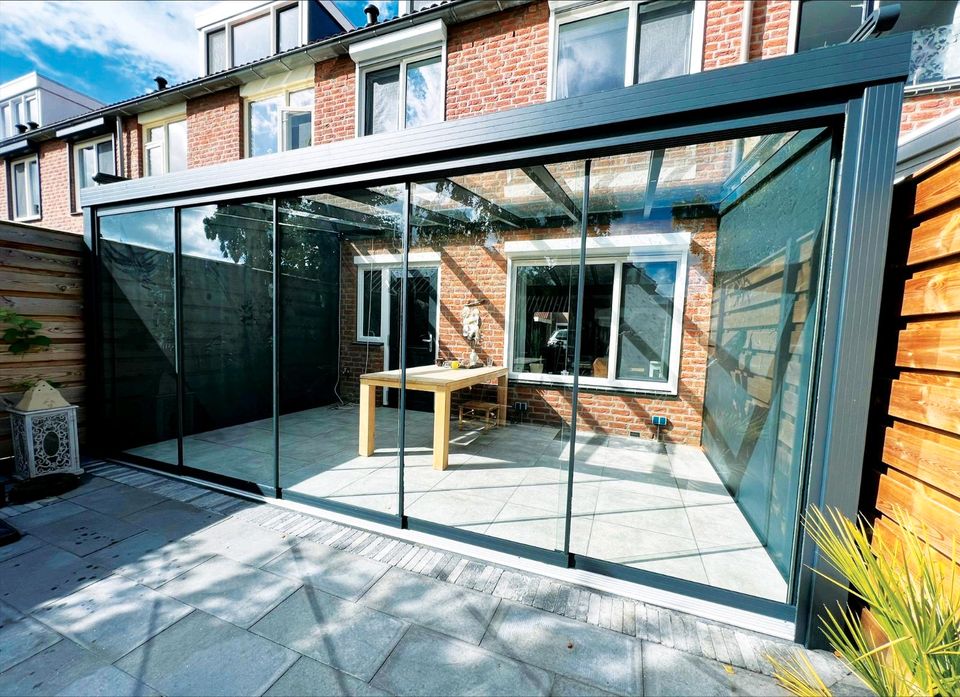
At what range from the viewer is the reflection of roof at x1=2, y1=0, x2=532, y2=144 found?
14.8 ft

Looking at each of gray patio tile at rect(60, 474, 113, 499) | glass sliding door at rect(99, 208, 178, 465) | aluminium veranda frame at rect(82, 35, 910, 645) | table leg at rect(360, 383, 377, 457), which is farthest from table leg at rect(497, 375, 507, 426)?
gray patio tile at rect(60, 474, 113, 499)

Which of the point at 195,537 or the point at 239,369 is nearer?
the point at 195,537

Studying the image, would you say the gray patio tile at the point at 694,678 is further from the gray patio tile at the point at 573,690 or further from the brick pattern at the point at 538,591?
the gray patio tile at the point at 573,690

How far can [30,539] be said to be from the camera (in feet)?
7.73

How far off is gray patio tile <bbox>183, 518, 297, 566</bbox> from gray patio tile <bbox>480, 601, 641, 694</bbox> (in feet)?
4.66

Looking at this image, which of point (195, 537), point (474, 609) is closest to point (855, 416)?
point (474, 609)

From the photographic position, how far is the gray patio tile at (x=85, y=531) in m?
2.31

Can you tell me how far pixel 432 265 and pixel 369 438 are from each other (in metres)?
2.36

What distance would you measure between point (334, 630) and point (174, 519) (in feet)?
5.65

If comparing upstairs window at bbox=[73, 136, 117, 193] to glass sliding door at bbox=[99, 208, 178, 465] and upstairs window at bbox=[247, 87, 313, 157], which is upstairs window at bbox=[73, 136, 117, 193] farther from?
glass sliding door at bbox=[99, 208, 178, 465]

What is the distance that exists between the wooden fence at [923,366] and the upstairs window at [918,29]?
2.55 metres

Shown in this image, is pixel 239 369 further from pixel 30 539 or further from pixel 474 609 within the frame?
pixel 474 609

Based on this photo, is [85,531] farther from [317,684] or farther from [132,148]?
[132,148]

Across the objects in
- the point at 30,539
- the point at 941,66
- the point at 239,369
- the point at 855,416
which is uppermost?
the point at 941,66
